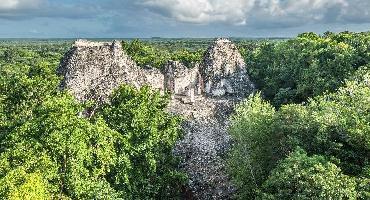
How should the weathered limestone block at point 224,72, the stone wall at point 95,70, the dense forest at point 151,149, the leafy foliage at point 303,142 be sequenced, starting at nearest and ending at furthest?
the dense forest at point 151,149
the leafy foliage at point 303,142
the stone wall at point 95,70
the weathered limestone block at point 224,72

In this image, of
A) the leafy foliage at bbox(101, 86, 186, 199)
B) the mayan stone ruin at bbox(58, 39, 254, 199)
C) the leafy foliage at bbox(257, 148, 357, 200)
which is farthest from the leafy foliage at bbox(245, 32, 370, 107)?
the leafy foliage at bbox(257, 148, 357, 200)

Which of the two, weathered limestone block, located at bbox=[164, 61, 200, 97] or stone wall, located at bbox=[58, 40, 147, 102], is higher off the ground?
stone wall, located at bbox=[58, 40, 147, 102]

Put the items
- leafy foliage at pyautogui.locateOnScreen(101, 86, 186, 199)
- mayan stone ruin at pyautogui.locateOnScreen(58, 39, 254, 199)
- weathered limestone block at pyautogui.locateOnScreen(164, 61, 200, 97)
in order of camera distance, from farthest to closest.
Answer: weathered limestone block at pyautogui.locateOnScreen(164, 61, 200, 97) < mayan stone ruin at pyautogui.locateOnScreen(58, 39, 254, 199) < leafy foliage at pyautogui.locateOnScreen(101, 86, 186, 199)

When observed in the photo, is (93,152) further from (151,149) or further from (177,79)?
(177,79)

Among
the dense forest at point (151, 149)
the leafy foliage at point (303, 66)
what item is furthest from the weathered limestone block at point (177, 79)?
the dense forest at point (151, 149)

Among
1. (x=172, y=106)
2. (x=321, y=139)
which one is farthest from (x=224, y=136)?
(x=321, y=139)

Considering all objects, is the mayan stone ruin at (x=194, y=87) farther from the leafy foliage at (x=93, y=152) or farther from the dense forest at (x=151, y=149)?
the leafy foliage at (x=93, y=152)

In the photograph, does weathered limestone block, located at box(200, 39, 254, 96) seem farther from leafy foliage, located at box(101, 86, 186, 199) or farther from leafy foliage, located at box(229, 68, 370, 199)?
leafy foliage, located at box(101, 86, 186, 199)

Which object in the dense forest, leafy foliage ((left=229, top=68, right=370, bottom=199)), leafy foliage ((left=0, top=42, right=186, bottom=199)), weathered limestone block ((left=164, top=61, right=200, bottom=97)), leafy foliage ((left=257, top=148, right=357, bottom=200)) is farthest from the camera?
weathered limestone block ((left=164, top=61, right=200, bottom=97))
